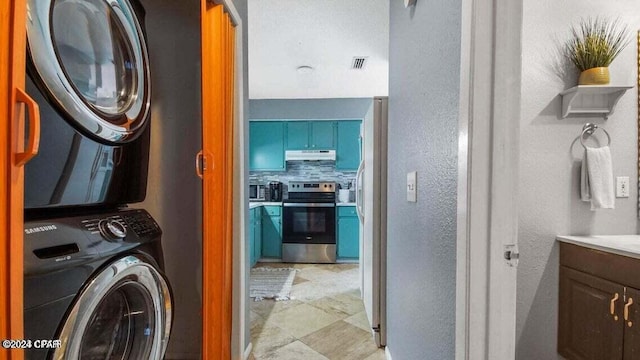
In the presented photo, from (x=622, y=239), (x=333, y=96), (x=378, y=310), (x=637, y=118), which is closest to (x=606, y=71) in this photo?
(x=637, y=118)

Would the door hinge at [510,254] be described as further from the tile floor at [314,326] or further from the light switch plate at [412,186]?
A: the tile floor at [314,326]

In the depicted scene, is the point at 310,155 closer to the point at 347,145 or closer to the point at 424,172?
the point at 347,145

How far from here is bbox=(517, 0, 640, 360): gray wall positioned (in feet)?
5.27

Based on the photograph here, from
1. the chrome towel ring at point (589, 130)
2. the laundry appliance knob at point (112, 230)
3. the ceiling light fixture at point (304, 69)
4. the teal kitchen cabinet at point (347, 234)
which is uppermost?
the ceiling light fixture at point (304, 69)

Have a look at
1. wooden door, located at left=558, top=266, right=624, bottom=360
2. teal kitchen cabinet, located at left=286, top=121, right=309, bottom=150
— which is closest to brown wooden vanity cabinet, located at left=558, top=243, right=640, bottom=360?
wooden door, located at left=558, top=266, right=624, bottom=360

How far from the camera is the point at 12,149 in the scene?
20.9 inches

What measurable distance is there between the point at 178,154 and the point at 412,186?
132 centimetres

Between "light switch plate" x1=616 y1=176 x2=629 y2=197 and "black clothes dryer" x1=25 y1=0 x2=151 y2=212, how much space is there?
2.46 meters

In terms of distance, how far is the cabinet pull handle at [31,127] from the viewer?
52 cm

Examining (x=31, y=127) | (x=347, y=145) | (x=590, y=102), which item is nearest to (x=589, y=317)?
(x=590, y=102)

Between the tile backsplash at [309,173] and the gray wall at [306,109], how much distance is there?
760 millimetres

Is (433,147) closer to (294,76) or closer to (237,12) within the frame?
(237,12)

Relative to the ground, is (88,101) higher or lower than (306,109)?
lower

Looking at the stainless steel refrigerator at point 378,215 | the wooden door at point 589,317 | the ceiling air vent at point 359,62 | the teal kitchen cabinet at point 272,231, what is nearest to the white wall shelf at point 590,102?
the wooden door at point 589,317
